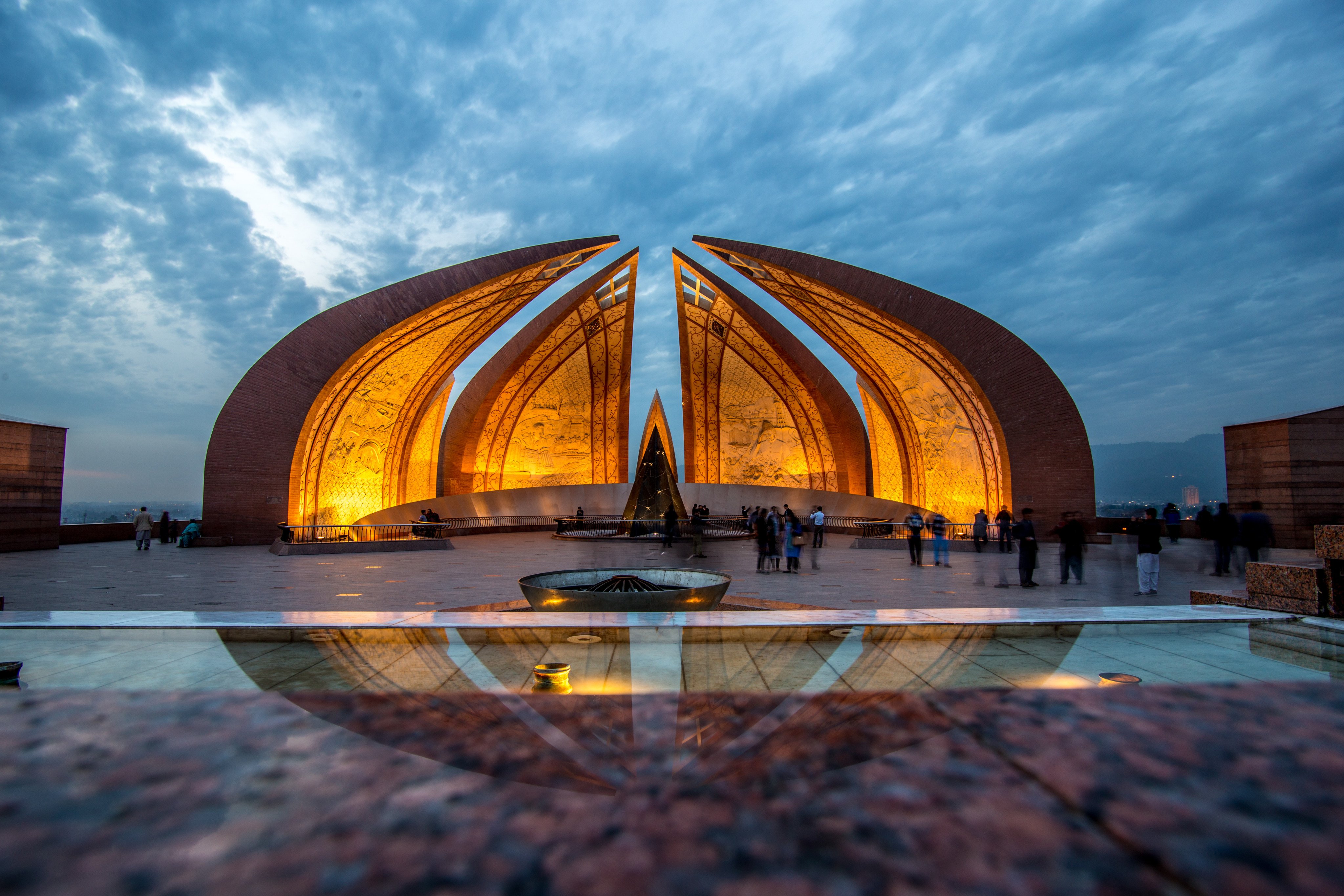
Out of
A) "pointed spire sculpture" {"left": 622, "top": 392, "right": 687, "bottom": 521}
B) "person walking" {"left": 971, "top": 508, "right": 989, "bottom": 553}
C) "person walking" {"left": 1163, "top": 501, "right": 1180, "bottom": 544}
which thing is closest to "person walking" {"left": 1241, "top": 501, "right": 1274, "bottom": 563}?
"person walking" {"left": 971, "top": 508, "right": 989, "bottom": 553}

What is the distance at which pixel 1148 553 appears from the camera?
5.37m

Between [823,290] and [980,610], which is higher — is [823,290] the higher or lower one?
the higher one

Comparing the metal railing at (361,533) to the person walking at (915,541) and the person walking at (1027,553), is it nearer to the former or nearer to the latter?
the person walking at (915,541)

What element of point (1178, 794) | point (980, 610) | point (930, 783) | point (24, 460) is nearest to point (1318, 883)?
point (1178, 794)

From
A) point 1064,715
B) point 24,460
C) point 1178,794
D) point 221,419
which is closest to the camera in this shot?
point 1178,794

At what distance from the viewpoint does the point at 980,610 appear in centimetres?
273

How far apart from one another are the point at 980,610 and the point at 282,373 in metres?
11.2

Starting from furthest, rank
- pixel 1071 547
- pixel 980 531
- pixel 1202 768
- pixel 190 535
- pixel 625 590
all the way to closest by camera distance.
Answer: pixel 190 535 < pixel 980 531 < pixel 1071 547 < pixel 625 590 < pixel 1202 768

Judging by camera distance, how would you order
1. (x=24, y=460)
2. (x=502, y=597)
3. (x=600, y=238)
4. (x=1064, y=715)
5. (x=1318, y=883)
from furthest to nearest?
(x=600, y=238) → (x=24, y=460) → (x=502, y=597) → (x=1064, y=715) → (x=1318, y=883)

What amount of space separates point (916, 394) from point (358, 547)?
36.2 feet

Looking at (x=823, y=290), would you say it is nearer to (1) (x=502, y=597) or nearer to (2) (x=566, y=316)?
(2) (x=566, y=316)

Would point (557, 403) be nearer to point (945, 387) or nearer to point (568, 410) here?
point (568, 410)

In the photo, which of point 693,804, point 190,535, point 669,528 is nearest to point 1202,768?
point 693,804

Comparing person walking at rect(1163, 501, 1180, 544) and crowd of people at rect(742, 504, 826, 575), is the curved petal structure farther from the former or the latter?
crowd of people at rect(742, 504, 826, 575)
